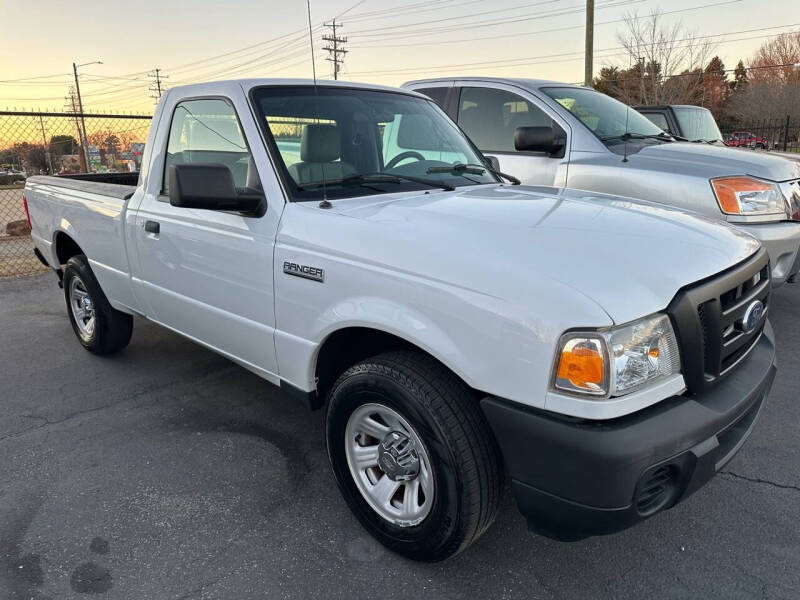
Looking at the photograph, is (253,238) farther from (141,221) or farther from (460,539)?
(460,539)

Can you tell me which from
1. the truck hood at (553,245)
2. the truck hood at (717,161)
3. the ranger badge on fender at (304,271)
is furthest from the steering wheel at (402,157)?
the truck hood at (717,161)

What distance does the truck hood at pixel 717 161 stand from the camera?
4617 millimetres

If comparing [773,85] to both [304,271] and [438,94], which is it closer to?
[438,94]

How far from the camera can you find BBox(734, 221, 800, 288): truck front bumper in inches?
168

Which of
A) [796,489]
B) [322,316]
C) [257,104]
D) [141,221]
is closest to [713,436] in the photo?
[796,489]

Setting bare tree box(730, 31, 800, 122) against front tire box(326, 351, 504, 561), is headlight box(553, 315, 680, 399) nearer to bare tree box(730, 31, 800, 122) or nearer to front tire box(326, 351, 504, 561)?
front tire box(326, 351, 504, 561)

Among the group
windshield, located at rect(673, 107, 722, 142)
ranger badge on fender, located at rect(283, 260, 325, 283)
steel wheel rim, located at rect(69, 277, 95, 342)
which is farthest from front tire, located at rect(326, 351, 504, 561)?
windshield, located at rect(673, 107, 722, 142)

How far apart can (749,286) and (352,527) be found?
6.29ft

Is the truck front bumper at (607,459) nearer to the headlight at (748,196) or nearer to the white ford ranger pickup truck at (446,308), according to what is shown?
the white ford ranger pickup truck at (446,308)

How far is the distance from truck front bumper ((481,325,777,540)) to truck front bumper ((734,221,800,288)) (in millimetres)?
2738

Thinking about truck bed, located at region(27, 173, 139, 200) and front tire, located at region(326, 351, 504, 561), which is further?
truck bed, located at region(27, 173, 139, 200)

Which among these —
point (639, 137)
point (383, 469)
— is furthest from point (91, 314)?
point (639, 137)

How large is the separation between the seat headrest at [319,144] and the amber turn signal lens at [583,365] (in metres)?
1.60

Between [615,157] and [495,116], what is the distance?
1.27 m
